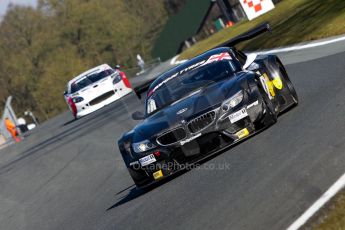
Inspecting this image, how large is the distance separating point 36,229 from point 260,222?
5.47 meters

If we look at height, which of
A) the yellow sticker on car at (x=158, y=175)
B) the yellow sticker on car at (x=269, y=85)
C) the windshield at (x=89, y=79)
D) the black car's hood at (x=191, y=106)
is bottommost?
the yellow sticker on car at (x=158, y=175)

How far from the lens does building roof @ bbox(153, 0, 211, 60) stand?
78.9 m

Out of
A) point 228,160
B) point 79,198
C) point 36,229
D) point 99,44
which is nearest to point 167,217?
point 228,160

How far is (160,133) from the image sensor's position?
906 cm

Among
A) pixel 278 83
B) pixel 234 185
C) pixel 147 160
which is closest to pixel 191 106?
pixel 147 160

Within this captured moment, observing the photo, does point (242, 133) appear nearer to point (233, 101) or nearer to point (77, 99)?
point (233, 101)

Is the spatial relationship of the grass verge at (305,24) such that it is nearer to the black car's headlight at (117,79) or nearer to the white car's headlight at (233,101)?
the black car's headlight at (117,79)

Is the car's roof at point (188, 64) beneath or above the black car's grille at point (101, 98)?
beneath

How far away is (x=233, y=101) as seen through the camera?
888 centimetres

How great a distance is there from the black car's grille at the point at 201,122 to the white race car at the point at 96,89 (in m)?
16.6

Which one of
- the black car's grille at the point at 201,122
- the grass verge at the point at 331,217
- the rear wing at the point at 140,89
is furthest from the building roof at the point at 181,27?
the grass verge at the point at 331,217

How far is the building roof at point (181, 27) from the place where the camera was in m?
78.9

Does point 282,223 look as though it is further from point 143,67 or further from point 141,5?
point 141,5

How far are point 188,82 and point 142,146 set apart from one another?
1360mm
